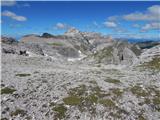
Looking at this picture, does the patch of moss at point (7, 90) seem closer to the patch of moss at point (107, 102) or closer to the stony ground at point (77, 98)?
the stony ground at point (77, 98)

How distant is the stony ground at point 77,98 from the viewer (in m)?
30.9

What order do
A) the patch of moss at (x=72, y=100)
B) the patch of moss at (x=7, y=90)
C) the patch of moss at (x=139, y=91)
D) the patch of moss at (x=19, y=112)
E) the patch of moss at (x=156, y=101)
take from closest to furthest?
the patch of moss at (x=19, y=112)
the patch of moss at (x=72, y=100)
the patch of moss at (x=156, y=101)
the patch of moss at (x=7, y=90)
the patch of moss at (x=139, y=91)

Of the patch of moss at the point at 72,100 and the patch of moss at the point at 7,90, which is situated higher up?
the patch of moss at the point at 7,90

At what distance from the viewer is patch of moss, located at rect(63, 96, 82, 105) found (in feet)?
109

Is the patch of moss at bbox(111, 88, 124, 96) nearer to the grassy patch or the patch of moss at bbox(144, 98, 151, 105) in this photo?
the grassy patch

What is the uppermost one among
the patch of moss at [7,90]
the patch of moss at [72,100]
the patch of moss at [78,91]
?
the patch of moss at [7,90]

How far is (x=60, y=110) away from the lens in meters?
31.5

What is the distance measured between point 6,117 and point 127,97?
18420 mm

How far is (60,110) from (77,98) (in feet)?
13.0

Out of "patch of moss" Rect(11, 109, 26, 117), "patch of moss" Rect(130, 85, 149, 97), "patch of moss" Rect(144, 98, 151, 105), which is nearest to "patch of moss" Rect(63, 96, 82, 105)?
"patch of moss" Rect(11, 109, 26, 117)

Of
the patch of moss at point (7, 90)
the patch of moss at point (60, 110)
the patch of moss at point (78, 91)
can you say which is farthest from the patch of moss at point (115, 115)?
the patch of moss at point (7, 90)

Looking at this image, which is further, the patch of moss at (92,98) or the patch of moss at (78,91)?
the patch of moss at (78,91)

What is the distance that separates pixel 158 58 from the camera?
247 ft

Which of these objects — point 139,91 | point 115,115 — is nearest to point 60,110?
point 115,115
